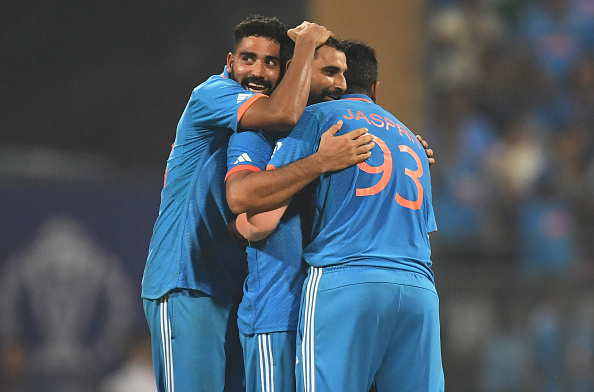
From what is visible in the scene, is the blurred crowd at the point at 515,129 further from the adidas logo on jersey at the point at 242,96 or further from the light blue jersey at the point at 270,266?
the adidas logo on jersey at the point at 242,96

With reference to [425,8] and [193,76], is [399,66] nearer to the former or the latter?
[425,8]

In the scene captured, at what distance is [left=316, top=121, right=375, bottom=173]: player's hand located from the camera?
9.51ft

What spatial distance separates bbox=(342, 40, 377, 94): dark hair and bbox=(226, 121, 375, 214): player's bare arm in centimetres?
45

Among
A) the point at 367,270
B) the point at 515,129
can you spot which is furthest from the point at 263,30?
the point at 515,129

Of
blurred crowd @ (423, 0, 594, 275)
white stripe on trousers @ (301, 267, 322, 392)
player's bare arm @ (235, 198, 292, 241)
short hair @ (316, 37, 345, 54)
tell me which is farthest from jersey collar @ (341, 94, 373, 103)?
blurred crowd @ (423, 0, 594, 275)

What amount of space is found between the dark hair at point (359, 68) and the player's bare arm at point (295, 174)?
45 cm

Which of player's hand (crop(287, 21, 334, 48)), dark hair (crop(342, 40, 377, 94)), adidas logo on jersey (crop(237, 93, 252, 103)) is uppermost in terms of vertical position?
player's hand (crop(287, 21, 334, 48))

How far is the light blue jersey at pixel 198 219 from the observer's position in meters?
3.34

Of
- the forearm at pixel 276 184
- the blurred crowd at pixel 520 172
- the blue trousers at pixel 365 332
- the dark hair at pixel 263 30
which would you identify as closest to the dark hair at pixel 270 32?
the dark hair at pixel 263 30

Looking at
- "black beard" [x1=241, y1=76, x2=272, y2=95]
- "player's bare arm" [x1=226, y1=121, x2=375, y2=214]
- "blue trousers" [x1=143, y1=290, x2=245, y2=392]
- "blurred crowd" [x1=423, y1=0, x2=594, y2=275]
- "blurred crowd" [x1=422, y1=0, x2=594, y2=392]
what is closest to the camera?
"player's bare arm" [x1=226, y1=121, x2=375, y2=214]

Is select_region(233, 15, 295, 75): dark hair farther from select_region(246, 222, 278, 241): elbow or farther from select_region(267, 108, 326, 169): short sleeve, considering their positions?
select_region(246, 222, 278, 241): elbow

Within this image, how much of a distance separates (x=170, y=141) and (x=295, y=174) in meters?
5.96

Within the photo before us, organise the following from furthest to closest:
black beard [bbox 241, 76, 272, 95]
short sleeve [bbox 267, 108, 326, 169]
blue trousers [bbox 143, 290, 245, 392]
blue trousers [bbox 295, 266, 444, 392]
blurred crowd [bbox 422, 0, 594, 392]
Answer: blurred crowd [bbox 422, 0, 594, 392] < black beard [bbox 241, 76, 272, 95] < blue trousers [bbox 143, 290, 245, 392] < short sleeve [bbox 267, 108, 326, 169] < blue trousers [bbox 295, 266, 444, 392]

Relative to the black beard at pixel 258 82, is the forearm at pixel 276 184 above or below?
below
